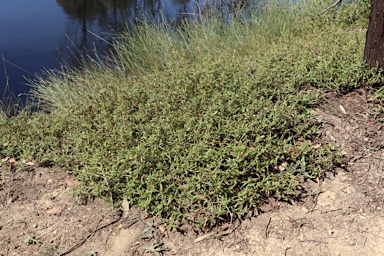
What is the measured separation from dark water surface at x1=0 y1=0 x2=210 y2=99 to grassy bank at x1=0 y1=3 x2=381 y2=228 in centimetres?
291

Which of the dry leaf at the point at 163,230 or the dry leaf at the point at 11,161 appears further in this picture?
the dry leaf at the point at 11,161

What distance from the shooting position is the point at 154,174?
2.89m

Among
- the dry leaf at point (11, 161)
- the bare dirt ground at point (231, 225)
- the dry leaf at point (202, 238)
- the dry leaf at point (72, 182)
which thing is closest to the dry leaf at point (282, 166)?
the bare dirt ground at point (231, 225)

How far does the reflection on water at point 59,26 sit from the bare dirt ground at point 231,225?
13.0 ft

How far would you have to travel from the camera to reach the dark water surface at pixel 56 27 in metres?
7.70

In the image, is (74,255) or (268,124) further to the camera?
(268,124)

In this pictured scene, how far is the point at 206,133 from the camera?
316 centimetres

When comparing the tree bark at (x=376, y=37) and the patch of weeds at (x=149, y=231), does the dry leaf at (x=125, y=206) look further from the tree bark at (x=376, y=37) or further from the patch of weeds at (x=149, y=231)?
the tree bark at (x=376, y=37)

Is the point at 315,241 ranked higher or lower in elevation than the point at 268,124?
lower

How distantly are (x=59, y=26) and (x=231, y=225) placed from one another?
8764mm

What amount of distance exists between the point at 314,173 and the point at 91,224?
1591 mm

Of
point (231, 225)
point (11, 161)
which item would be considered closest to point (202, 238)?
point (231, 225)

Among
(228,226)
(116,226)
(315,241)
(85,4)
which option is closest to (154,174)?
(116,226)

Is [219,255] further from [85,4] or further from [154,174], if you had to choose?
[85,4]
